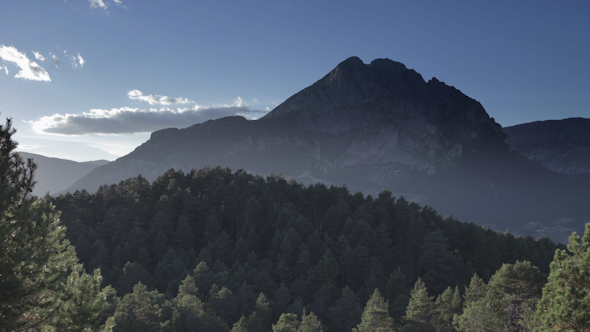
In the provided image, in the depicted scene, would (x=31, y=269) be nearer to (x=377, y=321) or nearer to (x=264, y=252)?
(x=377, y=321)

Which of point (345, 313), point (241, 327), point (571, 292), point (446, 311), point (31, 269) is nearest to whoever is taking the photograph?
point (31, 269)

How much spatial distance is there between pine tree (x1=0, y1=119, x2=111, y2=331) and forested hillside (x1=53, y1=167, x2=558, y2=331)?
20846 mm

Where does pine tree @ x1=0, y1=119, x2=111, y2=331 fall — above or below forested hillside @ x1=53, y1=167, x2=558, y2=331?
above

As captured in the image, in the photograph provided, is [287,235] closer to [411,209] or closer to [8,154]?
[411,209]

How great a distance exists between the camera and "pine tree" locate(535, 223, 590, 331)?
1288cm

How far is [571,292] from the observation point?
521 inches

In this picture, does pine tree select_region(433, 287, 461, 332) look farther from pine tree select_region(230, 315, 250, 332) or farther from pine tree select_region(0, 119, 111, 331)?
pine tree select_region(0, 119, 111, 331)

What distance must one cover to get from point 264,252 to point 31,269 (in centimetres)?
6039

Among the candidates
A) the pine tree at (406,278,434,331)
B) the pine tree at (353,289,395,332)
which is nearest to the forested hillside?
the pine tree at (406,278,434,331)

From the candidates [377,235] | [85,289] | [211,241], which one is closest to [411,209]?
[377,235]

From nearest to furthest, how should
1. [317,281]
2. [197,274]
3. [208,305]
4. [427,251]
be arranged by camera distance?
1. [208,305]
2. [197,274]
3. [317,281]
4. [427,251]

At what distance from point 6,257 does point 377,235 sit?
2588 inches

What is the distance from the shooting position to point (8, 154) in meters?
10.2

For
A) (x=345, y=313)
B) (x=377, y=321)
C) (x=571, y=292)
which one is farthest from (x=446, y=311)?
(x=571, y=292)
